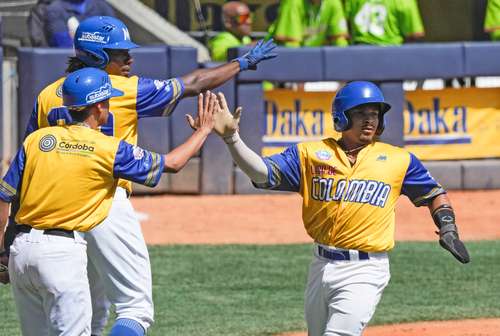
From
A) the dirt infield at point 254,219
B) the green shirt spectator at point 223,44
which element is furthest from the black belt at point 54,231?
the green shirt spectator at point 223,44

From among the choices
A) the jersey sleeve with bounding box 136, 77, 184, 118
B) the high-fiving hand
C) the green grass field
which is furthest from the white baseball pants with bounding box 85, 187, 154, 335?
the green grass field

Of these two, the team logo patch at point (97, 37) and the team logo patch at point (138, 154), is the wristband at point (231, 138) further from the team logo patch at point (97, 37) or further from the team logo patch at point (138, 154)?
the team logo patch at point (97, 37)

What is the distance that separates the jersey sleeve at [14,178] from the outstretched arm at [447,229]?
201cm

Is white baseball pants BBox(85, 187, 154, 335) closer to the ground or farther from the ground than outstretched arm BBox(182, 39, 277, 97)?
closer to the ground

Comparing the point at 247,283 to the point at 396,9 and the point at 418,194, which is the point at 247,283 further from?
the point at 396,9

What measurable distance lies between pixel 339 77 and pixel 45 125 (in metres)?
7.04

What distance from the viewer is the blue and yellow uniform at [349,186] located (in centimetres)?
579

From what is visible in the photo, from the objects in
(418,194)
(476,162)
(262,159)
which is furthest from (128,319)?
(476,162)

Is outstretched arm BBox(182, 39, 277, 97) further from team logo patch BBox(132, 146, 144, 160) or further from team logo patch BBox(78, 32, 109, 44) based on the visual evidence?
team logo patch BBox(132, 146, 144, 160)

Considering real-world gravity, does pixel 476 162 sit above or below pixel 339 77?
below

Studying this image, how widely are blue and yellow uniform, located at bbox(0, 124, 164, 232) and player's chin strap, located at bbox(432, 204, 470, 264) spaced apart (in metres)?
1.48

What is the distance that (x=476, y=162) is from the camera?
13344 millimetres

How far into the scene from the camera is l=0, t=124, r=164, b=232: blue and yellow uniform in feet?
17.7

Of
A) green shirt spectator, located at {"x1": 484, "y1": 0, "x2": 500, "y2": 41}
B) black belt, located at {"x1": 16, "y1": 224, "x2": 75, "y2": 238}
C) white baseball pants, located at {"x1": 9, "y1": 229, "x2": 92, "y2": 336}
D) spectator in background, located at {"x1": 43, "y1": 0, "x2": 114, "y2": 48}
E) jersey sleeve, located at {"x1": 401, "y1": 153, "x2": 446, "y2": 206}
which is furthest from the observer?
green shirt spectator, located at {"x1": 484, "y1": 0, "x2": 500, "y2": 41}
